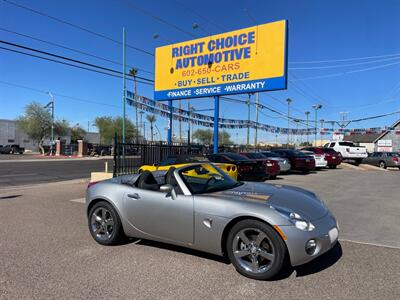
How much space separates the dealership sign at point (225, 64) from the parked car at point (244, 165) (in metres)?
4.28

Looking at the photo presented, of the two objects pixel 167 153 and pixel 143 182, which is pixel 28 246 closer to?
pixel 143 182

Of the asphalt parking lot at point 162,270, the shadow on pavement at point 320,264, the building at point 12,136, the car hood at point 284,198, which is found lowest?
the asphalt parking lot at point 162,270

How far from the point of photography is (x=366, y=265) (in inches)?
174

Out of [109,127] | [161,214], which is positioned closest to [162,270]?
[161,214]

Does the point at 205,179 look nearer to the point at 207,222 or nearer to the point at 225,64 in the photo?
the point at 207,222

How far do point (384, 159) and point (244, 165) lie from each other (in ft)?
65.7

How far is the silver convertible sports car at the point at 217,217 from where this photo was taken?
3867mm

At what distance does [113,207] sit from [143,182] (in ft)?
2.17

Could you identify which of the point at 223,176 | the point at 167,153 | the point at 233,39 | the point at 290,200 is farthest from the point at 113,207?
the point at 233,39

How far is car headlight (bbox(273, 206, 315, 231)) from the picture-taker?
3848 mm

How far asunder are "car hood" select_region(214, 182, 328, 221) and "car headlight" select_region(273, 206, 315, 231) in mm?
94

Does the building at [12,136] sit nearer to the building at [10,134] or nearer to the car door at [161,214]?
the building at [10,134]

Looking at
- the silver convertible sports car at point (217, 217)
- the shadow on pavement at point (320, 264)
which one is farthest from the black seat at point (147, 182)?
the shadow on pavement at point (320, 264)

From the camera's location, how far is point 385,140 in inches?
2178
